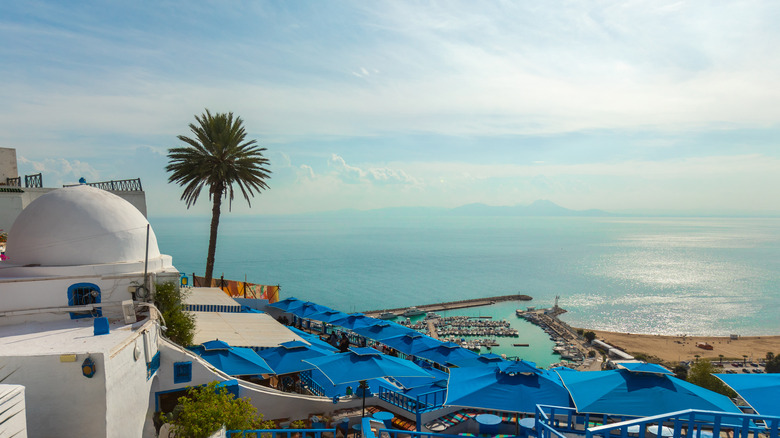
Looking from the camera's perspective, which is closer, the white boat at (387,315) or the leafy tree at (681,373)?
the leafy tree at (681,373)

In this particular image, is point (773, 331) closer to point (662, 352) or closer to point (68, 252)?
point (662, 352)

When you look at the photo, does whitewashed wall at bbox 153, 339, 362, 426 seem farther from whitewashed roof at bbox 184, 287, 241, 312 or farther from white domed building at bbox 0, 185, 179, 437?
whitewashed roof at bbox 184, 287, 241, 312

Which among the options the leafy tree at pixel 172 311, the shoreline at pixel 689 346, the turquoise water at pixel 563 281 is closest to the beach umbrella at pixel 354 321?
the leafy tree at pixel 172 311

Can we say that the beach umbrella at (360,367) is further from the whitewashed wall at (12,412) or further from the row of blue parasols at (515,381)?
the whitewashed wall at (12,412)

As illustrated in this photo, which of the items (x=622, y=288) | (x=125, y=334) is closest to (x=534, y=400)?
(x=125, y=334)

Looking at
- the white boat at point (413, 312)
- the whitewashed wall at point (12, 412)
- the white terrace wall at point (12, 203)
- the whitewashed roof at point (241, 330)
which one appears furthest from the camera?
the white boat at point (413, 312)
